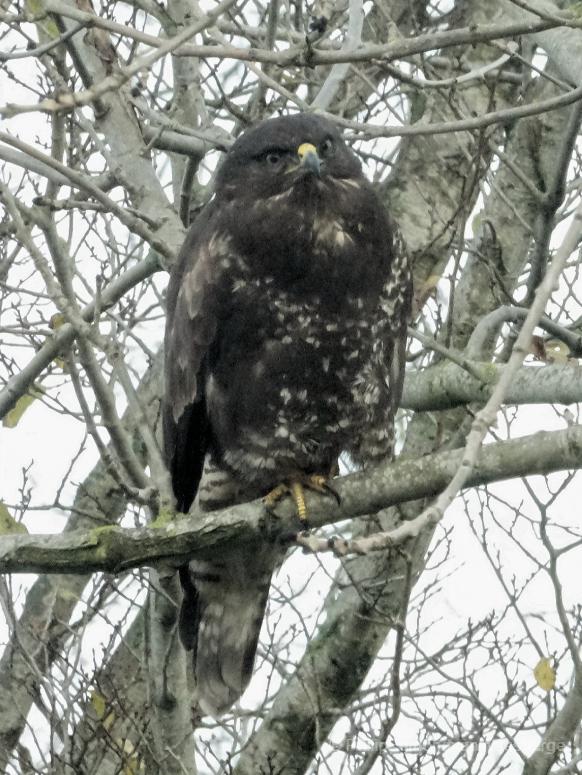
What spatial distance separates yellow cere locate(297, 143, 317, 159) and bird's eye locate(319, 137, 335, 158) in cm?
9

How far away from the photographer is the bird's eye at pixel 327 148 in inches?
208

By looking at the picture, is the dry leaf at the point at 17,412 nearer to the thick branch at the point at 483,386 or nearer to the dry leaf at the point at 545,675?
the thick branch at the point at 483,386

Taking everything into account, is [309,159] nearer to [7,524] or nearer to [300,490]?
[300,490]

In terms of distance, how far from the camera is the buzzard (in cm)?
514

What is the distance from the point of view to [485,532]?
6.53m

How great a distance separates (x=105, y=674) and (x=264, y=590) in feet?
3.28

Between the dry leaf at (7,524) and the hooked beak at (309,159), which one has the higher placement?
the hooked beak at (309,159)

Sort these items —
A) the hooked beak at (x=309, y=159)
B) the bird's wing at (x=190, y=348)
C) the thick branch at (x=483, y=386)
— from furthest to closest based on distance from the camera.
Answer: the bird's wing at (x=190, y=348) < the hooked beak at (x=309, y=159) < the thick branch at (x=483, y=386)

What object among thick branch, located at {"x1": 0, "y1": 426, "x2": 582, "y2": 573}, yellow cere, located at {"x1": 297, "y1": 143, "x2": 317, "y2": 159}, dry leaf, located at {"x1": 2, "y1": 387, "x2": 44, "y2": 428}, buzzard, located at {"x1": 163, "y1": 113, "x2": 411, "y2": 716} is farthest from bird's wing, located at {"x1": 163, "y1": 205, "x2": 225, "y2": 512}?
thick branch, located at {"x1": 0, "y1": 426, "x2": 582, "y2": 573}

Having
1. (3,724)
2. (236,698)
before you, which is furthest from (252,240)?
(3,724)

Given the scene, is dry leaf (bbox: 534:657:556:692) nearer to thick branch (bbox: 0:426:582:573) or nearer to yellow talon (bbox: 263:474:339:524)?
yellow talon (bbox: 263:474:339:524)

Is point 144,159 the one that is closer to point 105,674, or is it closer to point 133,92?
point 133,92

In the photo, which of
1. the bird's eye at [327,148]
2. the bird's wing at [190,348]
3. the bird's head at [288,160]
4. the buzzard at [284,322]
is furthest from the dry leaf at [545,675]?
the bird's eye at [327,148]

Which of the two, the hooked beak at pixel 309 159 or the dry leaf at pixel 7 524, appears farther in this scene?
the hooked beak at pixel 309 159
